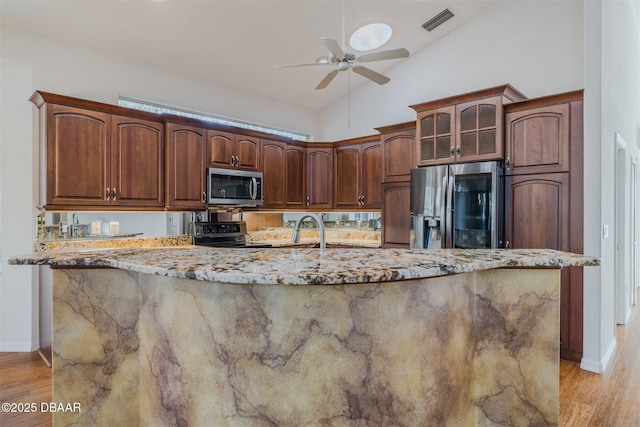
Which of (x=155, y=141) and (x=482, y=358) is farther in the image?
(x=155, y=141)

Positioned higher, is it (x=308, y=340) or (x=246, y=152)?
(x=246, y=152)

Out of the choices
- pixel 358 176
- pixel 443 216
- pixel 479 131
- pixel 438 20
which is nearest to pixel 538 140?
pixel 479 131

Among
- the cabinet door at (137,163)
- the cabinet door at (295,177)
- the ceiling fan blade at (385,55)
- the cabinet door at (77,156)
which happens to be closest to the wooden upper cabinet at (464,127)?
the ceiling fan blade at (385,55)

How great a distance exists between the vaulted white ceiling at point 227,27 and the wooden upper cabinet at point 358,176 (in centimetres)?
109

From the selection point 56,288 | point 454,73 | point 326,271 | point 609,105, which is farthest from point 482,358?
point 454,73

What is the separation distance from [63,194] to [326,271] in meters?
3.11

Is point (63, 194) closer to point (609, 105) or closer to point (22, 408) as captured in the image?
point (22, 408)

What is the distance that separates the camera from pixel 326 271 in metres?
1.19

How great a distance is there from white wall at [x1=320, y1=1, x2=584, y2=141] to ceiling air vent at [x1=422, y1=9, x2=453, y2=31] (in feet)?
1.14

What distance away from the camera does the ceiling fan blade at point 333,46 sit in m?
2.59

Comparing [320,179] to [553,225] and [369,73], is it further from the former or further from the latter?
[553,225]

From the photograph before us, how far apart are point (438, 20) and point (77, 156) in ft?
13.1

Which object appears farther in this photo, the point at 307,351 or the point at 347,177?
the point at 347,177

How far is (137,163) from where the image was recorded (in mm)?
3717
